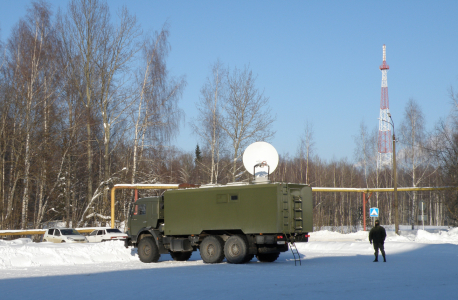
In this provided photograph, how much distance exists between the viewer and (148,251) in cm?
1972

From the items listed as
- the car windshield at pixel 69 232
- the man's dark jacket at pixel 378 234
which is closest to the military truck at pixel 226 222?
the man's dark jacket at pixel 378 234

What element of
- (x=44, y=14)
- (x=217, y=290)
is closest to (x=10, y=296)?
(x=217, y=290)

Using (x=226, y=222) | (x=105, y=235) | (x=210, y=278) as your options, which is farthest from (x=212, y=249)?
(x=105, y=235)

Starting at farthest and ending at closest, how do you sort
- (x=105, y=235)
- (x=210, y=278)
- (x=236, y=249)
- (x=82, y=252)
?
(x=105, y=235)
(x=82, y=252)
(x=236, y=249)
(x=210, y=278)

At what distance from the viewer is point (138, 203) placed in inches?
804

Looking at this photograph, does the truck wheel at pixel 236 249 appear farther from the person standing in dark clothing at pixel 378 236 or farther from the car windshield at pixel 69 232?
the car windshield at pixel 69 232

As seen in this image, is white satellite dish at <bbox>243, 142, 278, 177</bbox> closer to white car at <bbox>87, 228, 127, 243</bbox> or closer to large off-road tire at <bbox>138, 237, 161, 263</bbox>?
large off-road tire at <bbox>138, 237, 161, 263</bbox>

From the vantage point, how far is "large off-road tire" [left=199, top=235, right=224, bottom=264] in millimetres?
18234

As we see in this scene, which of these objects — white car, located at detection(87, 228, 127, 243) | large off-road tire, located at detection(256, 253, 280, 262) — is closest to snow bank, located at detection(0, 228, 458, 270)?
large off-road tire, located at detection(256, 253, 280, 262)

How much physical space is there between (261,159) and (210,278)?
28.9 ft

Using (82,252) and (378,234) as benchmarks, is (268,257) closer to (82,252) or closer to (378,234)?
(378,234)

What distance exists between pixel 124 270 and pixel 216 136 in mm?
24778

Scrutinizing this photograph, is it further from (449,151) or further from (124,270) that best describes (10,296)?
(449,151)

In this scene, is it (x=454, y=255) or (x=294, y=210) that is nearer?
(x=294, y=210)
